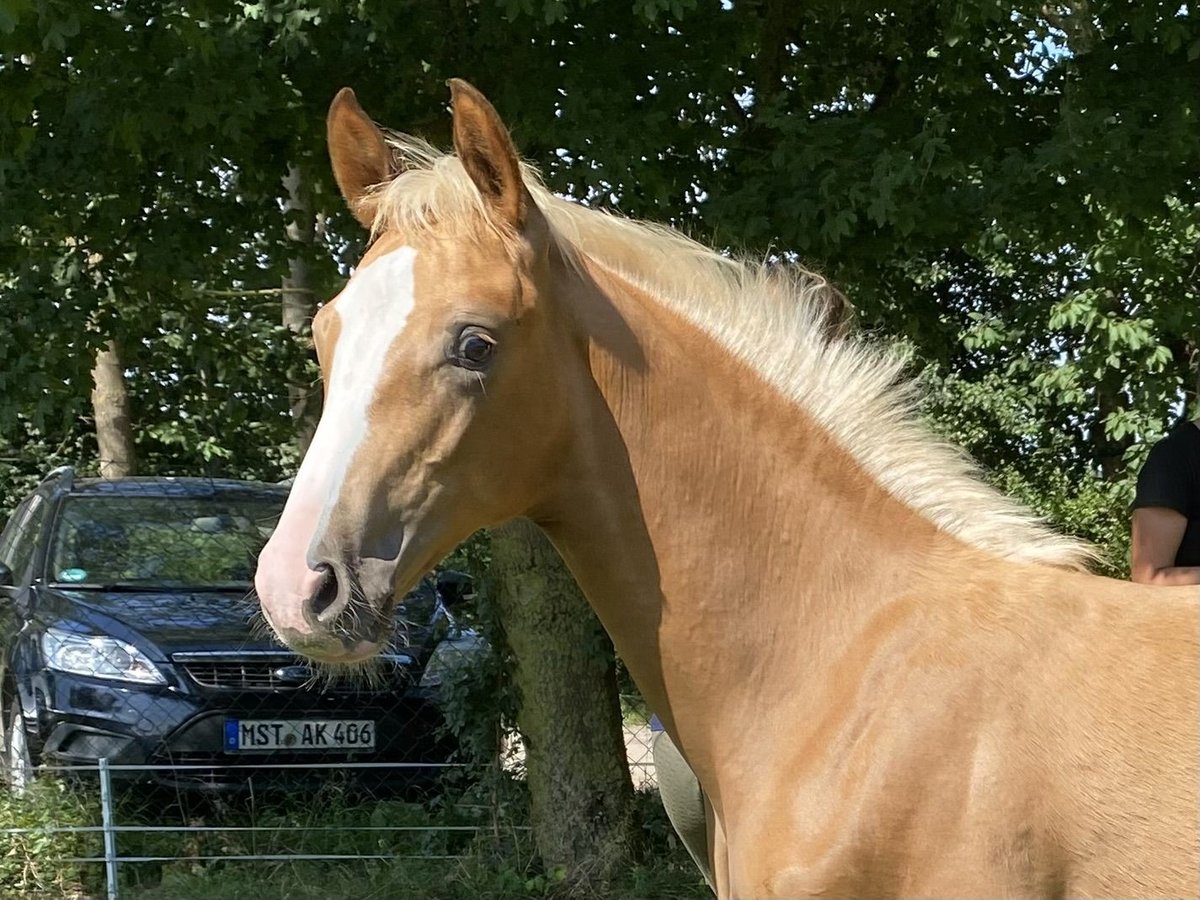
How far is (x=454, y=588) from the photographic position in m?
6.91

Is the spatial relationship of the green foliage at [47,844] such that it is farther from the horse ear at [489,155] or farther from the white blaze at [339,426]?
the horse ear at [489,155]

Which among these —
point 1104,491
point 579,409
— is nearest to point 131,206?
point 579,409

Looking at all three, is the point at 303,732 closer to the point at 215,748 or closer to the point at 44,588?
the point at 215,748

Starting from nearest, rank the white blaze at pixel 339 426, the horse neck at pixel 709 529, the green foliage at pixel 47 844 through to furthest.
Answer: the white blaze at pixel 339 426
the horse neck at pixel 709 529
the green foliage at pixel 47 844

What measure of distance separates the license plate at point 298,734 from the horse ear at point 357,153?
3.96m

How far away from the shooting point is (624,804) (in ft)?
19.7

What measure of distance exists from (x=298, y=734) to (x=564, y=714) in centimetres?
130

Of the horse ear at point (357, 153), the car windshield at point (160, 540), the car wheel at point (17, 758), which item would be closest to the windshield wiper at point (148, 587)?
the car windshield at point (160, 540)

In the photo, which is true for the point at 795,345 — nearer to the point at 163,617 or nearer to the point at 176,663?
the point at 176,663

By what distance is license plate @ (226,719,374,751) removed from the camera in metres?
6.17

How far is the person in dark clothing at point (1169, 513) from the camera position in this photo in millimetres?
3512

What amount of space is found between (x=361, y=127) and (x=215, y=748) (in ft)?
13.6

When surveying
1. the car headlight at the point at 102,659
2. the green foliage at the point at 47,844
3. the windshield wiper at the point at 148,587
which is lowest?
the green foliage at the point at 47,844

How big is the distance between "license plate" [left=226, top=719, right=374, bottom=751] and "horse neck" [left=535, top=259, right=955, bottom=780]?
13.2 ft
